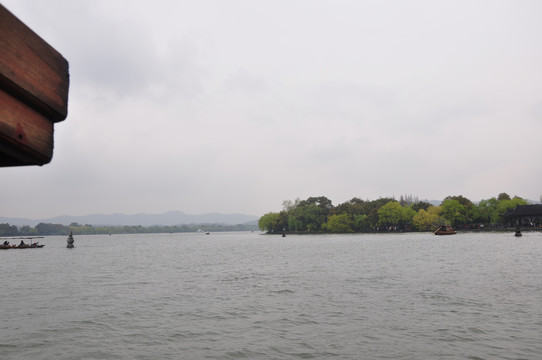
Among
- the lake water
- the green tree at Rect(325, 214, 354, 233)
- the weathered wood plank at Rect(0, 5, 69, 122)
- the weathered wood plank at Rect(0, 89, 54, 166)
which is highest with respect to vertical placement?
the weathered wood plank at Rect(0, 5, 69, 122)

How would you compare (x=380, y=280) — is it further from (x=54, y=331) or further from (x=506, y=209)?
(x=506, y=209)

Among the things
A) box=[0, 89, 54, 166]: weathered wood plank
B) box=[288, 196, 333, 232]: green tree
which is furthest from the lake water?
box=[288, 196, 333, 232]: green tree

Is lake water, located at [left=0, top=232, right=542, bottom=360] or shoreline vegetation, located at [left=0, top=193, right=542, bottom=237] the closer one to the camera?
lake water, located at [left=0, top=232, right=542, bottom=360]

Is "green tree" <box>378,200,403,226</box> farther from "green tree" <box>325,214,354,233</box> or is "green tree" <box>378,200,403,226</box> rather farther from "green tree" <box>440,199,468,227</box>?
"green tree" <box>440,199,468,227</box>

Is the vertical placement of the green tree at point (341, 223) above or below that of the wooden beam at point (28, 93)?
below

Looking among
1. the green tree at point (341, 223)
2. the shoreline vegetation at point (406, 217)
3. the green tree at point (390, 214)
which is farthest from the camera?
the green tree at point (341, 223)

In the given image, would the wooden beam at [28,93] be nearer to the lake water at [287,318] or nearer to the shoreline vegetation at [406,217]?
the lake water at [287,318]

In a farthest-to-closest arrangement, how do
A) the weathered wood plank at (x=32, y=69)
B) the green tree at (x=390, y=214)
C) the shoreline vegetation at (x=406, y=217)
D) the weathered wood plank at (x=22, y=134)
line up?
the green tree at (x=390, y=214), the shoreline vegetation at (x=406, y=217), the weathered wood plank at (x=22, y=134), the weathered wood plank at (x=32, y=69)

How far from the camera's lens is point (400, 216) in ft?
523

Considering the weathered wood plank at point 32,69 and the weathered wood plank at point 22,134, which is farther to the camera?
the weathered wood plank at point 22,134

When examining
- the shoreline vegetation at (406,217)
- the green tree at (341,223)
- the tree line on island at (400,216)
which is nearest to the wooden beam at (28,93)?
the shoreline vegetation at (406,217)

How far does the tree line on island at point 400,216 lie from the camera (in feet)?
471

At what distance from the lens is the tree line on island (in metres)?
144

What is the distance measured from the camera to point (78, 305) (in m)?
23.3
